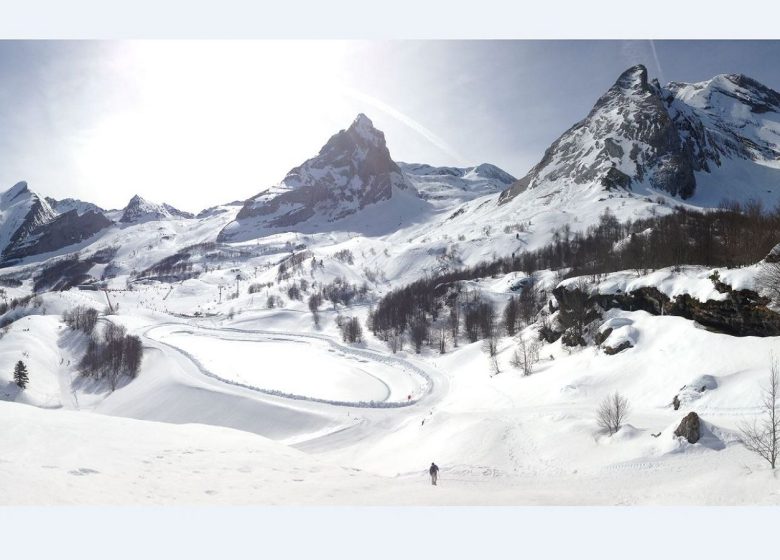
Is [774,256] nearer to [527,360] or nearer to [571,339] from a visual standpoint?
[571,339]

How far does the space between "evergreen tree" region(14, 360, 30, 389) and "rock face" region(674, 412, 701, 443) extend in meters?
90.8

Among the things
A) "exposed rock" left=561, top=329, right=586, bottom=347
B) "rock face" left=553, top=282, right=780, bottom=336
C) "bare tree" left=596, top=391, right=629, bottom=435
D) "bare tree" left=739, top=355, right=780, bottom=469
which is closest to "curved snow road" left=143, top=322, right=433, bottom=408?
"exposed rock" left=561, top=329, right=586, bottom=347

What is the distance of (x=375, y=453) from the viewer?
37.4 metres

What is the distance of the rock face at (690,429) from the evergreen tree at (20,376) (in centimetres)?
9080

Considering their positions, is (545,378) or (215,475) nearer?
(215,475)

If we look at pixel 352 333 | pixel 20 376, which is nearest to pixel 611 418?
pixel 352 333

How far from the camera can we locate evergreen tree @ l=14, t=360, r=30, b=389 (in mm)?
69188

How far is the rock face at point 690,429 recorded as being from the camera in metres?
21.6

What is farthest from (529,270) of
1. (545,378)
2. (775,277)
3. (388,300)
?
(775,277)

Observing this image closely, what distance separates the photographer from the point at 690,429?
21719 millimetres

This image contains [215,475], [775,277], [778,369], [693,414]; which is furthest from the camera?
[775,277]

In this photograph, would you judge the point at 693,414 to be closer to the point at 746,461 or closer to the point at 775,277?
the point at 746,461

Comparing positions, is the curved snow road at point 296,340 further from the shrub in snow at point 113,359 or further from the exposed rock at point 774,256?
the exposed rock at point 774,256

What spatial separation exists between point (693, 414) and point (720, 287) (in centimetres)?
1874
